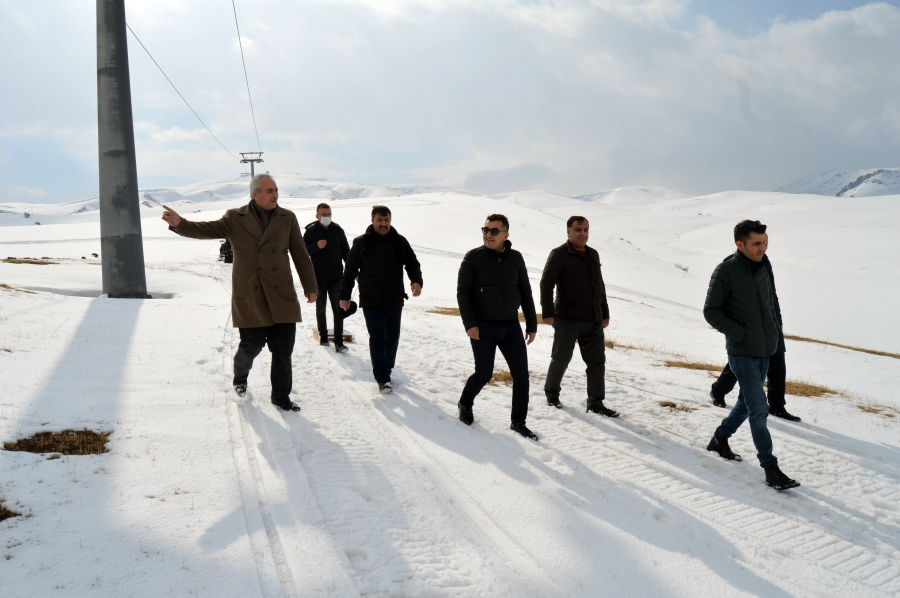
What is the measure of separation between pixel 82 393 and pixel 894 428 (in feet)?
30.4

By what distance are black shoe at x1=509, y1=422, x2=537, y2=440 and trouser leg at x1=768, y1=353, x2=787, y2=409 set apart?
3.42 metres

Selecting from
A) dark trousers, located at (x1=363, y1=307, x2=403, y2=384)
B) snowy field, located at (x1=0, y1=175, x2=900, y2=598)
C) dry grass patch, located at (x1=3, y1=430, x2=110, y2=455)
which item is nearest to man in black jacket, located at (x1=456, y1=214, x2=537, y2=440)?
snowy field, located at (x1=0, y1=175, x2=900, y2=598)

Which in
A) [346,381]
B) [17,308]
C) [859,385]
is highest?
[17,308]

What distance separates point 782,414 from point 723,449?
2156 mm

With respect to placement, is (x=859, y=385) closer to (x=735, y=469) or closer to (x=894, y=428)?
(x=894, y=428)

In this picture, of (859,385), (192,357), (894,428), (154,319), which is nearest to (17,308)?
(154,319)

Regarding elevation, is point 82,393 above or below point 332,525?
above

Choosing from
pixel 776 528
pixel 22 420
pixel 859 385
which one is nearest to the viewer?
pixel 776 528

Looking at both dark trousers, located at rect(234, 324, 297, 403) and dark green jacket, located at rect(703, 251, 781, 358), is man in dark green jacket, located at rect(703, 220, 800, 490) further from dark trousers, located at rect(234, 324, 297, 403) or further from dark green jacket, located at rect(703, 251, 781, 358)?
dark trousers, located at rect(234, 324, 297, 403)

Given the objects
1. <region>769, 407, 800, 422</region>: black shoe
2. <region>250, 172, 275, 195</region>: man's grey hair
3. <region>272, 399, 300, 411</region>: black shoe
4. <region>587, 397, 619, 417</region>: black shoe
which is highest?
<region>250, 172, 275, 195</region>: man's grey hair

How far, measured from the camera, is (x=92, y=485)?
354 cm

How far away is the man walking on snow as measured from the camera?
5.27 metres

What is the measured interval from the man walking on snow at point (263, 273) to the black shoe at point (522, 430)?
2.22 metres

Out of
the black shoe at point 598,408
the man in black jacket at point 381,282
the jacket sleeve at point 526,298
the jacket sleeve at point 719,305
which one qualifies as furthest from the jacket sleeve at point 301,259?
the jacket sleeve at point 719,305
